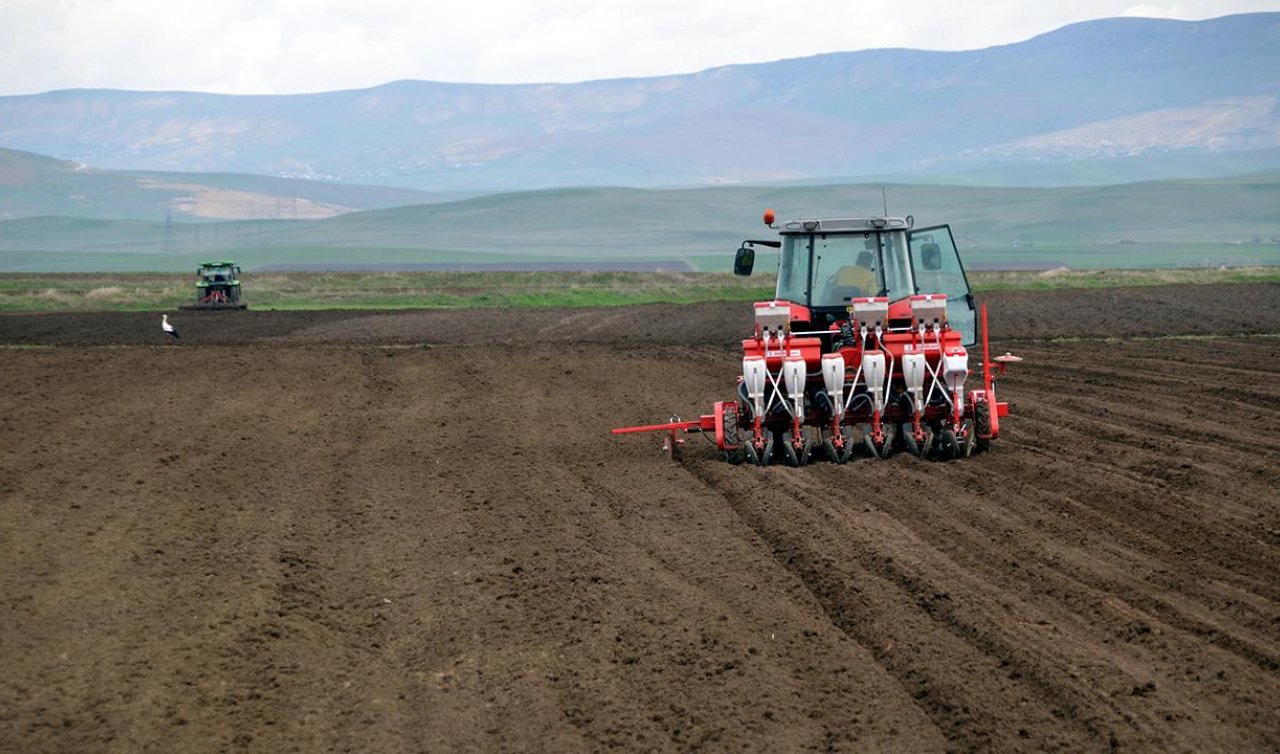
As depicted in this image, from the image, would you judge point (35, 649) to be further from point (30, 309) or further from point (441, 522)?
point (30, 309)

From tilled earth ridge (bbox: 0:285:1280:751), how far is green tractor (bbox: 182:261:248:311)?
26779mm

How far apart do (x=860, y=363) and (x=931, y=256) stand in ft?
4.50

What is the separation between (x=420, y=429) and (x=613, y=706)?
10.3 metres

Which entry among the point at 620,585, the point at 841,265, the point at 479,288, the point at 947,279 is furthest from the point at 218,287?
the point at 620,585

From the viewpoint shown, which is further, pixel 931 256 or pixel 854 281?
pixel 854 281

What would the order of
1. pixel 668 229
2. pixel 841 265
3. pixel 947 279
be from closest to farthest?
pixel 947 279
pixel 841 265
pixel 668 229

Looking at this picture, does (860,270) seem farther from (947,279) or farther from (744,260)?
(744,260)

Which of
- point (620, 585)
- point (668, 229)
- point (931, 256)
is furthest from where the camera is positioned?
point (668, 229)

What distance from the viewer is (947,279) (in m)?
15.3

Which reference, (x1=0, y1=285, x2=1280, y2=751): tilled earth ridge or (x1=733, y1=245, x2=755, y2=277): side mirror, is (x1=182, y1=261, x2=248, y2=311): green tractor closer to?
(x1=0, y1=285, x2=1280, y2=751): tilled earth ridge

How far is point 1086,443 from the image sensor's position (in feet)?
48.6

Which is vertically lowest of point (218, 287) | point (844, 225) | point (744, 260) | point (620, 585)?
point (620, 585)

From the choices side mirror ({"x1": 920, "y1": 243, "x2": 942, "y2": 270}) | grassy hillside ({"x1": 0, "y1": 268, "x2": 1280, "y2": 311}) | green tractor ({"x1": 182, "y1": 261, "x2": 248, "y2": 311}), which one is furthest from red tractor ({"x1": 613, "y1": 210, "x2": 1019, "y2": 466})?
green tractor ({"x1": 182, "y1": 261, "x2": 248, "y2": 311})

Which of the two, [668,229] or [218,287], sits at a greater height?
[668,229]
